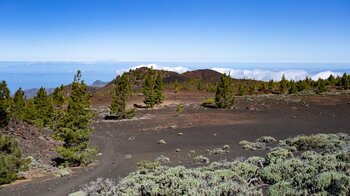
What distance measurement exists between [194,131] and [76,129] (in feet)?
48.9

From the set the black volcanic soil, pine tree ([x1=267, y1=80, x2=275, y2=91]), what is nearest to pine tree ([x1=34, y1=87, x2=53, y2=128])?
the black volcanic soil

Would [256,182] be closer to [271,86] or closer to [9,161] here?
[9,161]

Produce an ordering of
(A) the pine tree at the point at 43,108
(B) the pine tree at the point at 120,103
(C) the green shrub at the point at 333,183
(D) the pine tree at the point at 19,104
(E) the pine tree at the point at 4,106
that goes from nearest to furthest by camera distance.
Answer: (C) the green shrub at the point at 333,183 → (E) the pine tree at the point at 4,106 → (D) the pine tree at the point at 19,104 → (A) the pine tree at the point at 43,108 → (B) the pine tree at the point at 120,103

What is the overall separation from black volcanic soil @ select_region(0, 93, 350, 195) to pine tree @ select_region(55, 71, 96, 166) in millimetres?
1180

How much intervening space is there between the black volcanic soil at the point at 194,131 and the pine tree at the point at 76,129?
1180 mm

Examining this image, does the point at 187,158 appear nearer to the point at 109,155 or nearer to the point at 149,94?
the point at 109,155

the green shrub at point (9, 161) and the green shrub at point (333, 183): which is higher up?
the green shrub at point (333, 183)

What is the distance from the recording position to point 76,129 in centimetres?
1959

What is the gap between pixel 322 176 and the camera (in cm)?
629

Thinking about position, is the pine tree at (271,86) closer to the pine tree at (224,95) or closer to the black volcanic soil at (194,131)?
the black volcanic soil at (194,131)

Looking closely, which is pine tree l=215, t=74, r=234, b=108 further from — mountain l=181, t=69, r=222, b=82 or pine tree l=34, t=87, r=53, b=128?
mountain l=181, t=69, r=222, b=82

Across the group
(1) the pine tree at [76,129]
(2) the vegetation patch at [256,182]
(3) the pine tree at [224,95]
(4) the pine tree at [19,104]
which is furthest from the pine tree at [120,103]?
(2) the vegetation patch at [256,182]

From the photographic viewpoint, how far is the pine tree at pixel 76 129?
1920cm

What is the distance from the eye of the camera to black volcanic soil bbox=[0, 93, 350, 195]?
15.9 m
